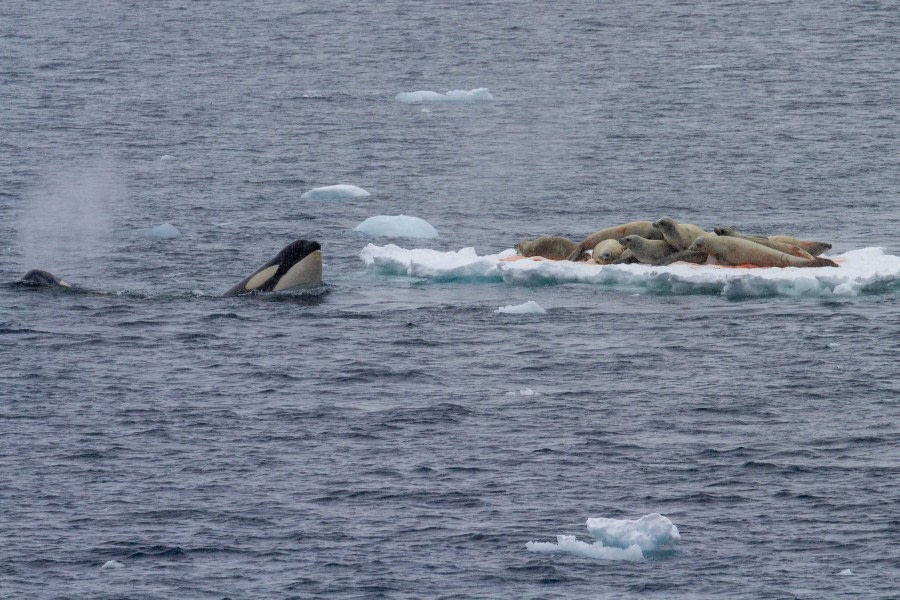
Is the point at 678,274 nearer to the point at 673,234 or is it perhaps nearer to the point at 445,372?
the point at 673,234

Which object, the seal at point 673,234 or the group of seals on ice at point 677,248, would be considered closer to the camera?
the group of seals on ice at point 677,248

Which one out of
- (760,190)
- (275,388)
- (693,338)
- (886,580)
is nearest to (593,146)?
(760,190)

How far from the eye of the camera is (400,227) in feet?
175

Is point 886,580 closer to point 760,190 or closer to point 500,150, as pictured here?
point 760,190

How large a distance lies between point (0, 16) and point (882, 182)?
334 ft

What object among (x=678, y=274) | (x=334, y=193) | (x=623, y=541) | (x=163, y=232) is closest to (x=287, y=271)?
(x=678, y=274)

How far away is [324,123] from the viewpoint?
3410 inches

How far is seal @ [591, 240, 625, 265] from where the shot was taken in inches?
1738

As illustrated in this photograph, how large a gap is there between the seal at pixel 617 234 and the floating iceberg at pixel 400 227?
341 inches

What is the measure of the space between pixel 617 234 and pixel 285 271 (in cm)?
892

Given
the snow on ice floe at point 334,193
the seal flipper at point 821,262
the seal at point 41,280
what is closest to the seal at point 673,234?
the seal flipper at point 821,262

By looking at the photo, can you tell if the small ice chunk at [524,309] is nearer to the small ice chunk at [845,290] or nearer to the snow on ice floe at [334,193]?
the small ice chunk at [845,290]

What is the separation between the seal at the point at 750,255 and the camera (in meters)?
42.6

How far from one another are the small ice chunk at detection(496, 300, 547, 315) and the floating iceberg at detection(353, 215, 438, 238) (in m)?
12.3
